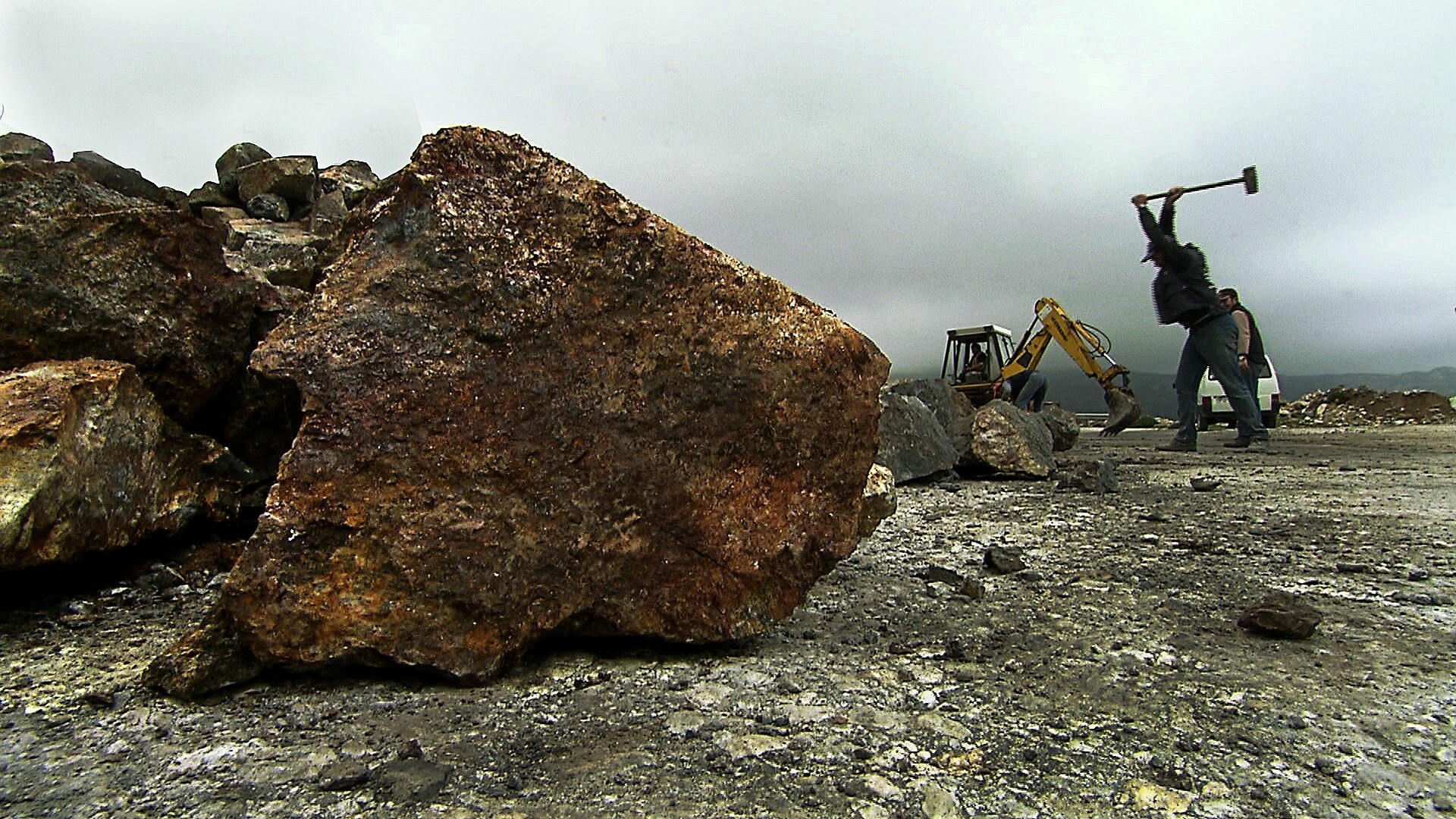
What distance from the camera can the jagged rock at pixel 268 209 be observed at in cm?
629

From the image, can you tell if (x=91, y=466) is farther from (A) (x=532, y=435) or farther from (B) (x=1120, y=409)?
(B) (x=1120, y=409)

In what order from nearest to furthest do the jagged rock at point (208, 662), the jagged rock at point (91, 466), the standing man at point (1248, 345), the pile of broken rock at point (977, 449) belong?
the jagged rock at point (208, 662)
the jagged rock at point (91, 466)
the pile of broken rock at point (977, 449)
the standing man at point (1248, 345)

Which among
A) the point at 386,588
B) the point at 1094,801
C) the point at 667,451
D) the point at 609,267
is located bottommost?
the point at 1094,801

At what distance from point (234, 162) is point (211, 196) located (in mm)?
611

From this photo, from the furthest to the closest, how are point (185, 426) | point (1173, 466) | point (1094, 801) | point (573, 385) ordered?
point (1173, 466) < point (185, 426) < point (573, 385) < point (1094, 801)

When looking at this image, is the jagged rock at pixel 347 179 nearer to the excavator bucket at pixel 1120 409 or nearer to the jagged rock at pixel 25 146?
the jagged rock at pixel 25 146

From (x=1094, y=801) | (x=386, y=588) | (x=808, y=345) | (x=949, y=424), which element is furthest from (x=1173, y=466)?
(x=386, y=588)

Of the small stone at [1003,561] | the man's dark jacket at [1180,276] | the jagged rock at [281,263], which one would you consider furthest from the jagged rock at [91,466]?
the man's dark jacket at [1180,276]

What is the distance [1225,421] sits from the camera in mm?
13289

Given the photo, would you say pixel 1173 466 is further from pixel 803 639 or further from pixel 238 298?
pixel 238 298

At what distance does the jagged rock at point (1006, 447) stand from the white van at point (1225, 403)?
7580 mm

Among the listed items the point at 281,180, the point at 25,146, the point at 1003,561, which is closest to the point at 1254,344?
the point at 1003,561

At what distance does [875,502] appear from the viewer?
3256 millimetres

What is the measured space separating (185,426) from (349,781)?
1994 mm
